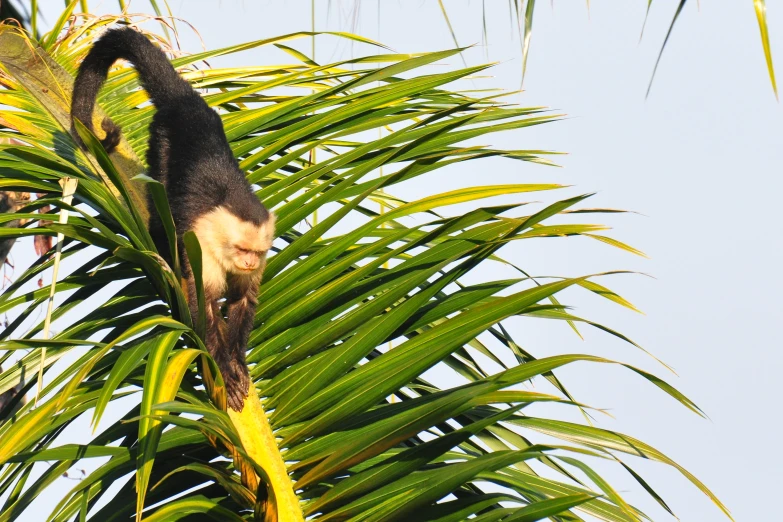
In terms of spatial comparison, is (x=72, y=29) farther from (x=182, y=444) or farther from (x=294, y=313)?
(x=182, y=444)

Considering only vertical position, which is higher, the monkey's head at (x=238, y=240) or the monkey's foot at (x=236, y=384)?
the monkey's head at (x=238, y=240)

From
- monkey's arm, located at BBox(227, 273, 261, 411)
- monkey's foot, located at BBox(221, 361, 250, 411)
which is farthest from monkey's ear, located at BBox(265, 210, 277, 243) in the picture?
monkey's foot, located at BBox(221, 361, 250, 411)

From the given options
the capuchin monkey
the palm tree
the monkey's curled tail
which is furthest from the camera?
the monkey's curled tail

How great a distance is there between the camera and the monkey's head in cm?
262

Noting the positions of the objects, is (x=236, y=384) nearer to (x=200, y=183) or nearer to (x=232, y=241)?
(x=232, y=241)

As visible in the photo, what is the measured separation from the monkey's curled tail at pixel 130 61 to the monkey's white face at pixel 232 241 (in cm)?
41

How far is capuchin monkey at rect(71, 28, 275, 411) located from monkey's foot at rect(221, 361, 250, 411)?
115 millimetres

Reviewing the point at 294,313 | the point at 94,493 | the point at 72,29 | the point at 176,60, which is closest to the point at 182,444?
the point at 94,493

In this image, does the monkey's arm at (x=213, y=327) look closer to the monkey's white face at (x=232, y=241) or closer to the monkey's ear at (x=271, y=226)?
the monkey's white face at (x=232, y=241)

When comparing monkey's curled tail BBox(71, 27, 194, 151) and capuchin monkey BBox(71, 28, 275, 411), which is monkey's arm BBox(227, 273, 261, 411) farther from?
monkey's curled tail BBox(71, 27, 194, 151)

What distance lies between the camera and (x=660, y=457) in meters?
1.72

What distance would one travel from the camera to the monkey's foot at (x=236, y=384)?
195 cm

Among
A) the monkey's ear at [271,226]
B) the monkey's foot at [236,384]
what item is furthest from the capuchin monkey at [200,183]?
the monkey's foot at [236,384]

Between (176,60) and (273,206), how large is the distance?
85 cm
